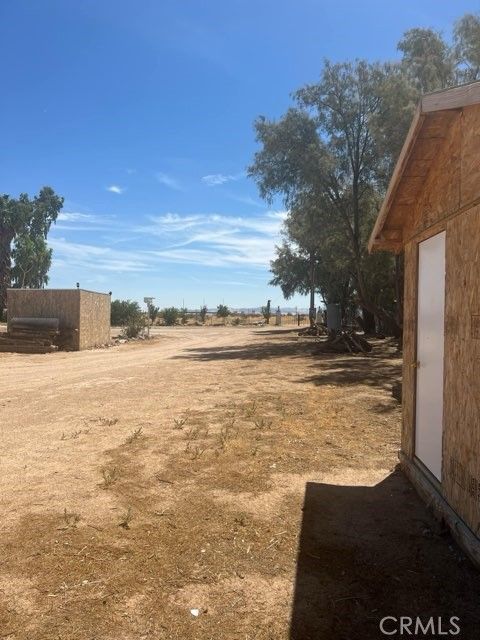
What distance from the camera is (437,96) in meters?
4.02

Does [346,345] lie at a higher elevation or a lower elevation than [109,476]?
higher

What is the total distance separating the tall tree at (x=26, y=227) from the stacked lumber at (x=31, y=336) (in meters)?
37.6

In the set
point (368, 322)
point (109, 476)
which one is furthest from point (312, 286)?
point (109, 476)

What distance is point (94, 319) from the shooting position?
998 inches

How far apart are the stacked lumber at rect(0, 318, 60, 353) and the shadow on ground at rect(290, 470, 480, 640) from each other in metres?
20.1

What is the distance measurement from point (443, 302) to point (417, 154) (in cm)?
152

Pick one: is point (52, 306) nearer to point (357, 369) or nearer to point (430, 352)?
point (357, 369)

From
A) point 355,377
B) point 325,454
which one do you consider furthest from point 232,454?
point 355,377

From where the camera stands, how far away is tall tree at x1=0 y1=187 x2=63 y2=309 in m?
60.3

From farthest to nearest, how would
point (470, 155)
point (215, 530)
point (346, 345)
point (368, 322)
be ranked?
1. point (368, 322)
2. point (346, 345)
3. point (215, 530)
4. point (470, 155)

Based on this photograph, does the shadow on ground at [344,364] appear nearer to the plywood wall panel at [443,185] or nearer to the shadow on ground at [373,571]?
the plywood wall panel at [443,185]

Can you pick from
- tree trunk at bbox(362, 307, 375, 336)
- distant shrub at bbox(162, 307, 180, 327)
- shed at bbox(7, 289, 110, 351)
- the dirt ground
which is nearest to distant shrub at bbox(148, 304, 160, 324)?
distant shrub at bbox(162, 307, 180, 327)

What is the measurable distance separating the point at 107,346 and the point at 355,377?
1684 centimetres

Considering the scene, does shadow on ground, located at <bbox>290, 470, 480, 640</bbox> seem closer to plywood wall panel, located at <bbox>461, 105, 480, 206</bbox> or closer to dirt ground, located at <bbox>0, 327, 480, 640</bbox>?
dirt ground, located at <bbox>0, 327, 480, 640</bbox>
